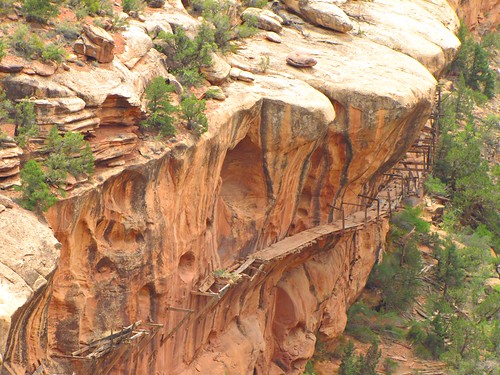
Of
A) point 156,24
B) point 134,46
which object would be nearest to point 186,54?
point 156,24

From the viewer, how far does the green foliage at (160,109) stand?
1991 cm

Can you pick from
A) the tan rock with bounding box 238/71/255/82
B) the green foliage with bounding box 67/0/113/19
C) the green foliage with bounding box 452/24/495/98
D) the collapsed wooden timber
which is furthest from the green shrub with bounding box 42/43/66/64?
the green foliage with bounding box 452/24/495/98

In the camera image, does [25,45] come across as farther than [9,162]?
Yes

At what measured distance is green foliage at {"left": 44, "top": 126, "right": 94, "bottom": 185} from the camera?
55.2 ft

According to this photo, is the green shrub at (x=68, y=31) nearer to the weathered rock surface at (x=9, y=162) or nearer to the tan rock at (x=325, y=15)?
the weathered rock surface at (x=9, y=162)

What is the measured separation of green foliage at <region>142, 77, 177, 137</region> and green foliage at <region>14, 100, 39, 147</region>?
10.1ft

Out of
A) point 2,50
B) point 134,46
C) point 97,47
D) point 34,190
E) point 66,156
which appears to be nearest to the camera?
point 34,190

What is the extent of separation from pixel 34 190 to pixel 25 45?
4.07 metres

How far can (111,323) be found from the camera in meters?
19.1

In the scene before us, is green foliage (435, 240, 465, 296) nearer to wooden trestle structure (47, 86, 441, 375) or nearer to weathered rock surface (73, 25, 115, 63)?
wooden trestle structure (47, 86, 441, 375)

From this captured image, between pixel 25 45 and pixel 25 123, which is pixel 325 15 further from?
pixel 25 123

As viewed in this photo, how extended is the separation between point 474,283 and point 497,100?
17.1 metres

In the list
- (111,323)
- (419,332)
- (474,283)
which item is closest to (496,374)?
(419,332)

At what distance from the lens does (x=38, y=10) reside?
20.0m
